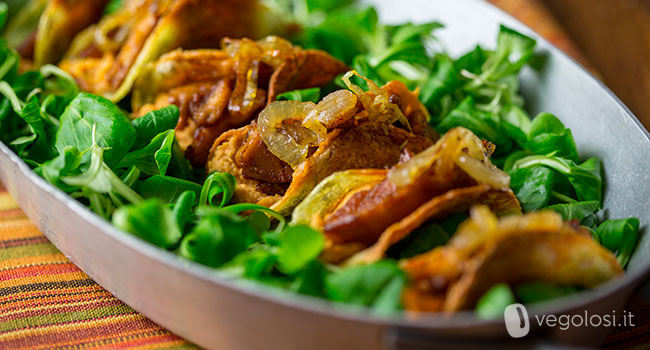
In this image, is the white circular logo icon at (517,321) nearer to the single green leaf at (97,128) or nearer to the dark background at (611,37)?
the single green leaf at (97,128)

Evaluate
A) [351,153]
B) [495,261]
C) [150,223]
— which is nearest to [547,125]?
[351,153]

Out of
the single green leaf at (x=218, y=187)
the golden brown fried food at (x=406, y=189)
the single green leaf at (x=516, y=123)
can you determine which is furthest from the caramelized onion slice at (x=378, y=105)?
the single green leaf at (x=516, y=123)

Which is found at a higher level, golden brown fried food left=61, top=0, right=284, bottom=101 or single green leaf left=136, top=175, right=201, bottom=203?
golden brown fried food left=61, top=0, right=284, bottom=101

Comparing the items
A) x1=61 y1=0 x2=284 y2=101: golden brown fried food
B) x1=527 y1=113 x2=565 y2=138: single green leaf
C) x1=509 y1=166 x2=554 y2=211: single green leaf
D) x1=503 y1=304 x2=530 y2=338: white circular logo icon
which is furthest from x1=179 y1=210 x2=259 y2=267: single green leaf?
x1=527 y1=113 x2=565 y2=138: single green leaf

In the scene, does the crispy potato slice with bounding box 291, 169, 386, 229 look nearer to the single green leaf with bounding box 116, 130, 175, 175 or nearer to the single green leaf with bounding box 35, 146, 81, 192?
the single green leaf with bounding box 116, 130, 175, 175

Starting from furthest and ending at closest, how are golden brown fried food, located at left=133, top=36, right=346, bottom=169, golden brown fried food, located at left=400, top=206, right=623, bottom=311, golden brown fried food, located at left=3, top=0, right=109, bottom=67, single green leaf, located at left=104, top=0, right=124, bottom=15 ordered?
single green leaf, located at left=104, top=0, right=124, bottom=15, golden brown fried food, located at left=3, top=0, right=109, bottom=67, golden brown fried food, located at left=133, top=36, right=346, bottom=169, golden brown fried food, located at left=400, top=206, right=623, bottom=311

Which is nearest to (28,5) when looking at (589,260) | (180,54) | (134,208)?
(180,54)
